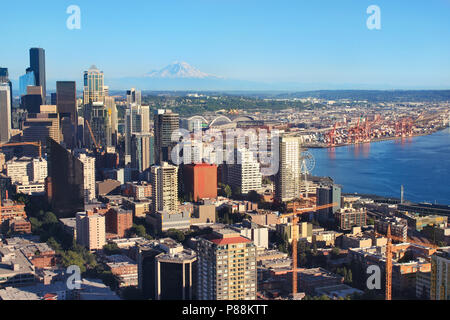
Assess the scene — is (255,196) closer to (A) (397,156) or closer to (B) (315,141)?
(A) (397,156)

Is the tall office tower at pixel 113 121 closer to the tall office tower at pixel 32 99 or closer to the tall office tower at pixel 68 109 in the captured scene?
the tall office tower at pixel 68 109

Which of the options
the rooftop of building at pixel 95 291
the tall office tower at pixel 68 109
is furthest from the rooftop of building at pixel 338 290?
the tall office tower at pixel 68 109

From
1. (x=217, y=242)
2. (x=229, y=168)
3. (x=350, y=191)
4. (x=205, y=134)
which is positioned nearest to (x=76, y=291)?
(x=217, y=242)

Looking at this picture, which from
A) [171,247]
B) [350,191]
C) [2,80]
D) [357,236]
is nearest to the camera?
[171,247]

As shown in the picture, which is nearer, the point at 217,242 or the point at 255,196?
the point at 217,242

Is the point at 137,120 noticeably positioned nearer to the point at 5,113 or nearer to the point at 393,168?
the point at 5,113

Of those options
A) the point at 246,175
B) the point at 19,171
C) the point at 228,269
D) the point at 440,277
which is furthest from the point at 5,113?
the point at 440,277

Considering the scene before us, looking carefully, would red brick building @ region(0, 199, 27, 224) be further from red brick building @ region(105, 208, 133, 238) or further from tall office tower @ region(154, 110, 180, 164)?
tall office tower @ region(154, 110, 180, 164)

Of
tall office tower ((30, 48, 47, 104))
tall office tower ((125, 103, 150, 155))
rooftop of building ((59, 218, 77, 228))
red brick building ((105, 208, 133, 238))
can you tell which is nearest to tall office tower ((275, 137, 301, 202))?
red brick building ((105, 208, 133, 238))
